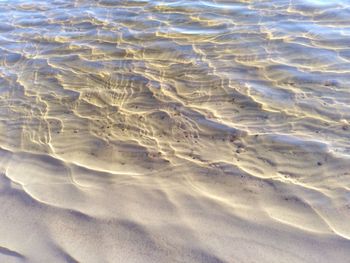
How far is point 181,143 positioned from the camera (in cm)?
328

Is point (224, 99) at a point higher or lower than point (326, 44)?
lower

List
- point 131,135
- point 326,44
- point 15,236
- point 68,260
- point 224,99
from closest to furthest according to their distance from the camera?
point 68,260 < point 15,236 < point 131,135 < point 224,99 < point 326,44

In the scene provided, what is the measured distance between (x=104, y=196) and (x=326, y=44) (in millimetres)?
3234

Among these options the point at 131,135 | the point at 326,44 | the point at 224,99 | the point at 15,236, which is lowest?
the point at 15,236

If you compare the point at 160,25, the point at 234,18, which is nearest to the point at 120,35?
the point at 160,25

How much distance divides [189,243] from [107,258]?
0.47 meters

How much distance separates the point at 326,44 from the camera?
187 inches

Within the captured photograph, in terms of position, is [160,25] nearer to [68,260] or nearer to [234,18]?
[234,18]

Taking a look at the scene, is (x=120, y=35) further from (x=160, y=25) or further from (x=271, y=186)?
(x=271, y=186)

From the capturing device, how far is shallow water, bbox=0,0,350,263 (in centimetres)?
247

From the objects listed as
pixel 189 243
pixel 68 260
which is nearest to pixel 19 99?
pixel 68 260

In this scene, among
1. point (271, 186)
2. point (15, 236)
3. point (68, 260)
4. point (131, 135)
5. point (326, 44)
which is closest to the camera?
point (68, 260)

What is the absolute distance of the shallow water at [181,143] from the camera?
8.09 feet

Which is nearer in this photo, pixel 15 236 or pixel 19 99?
pixel 15 236
